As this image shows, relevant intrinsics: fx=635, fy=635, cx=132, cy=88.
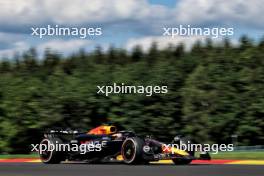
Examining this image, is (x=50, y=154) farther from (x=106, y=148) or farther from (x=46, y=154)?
(x=106, y=148)

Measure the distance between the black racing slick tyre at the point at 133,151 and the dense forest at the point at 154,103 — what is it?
23518 mm

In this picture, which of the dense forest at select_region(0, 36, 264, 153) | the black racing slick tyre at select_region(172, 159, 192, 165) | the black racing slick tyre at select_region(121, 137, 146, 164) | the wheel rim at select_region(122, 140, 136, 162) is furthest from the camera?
the dense forest at select_region(0, 36, 264, 153)

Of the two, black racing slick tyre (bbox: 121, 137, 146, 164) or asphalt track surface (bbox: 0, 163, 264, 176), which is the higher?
black racing slick tyre (bbox: 121, 137, 146, 164)

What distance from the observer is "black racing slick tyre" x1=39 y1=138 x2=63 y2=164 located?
18.5 metres

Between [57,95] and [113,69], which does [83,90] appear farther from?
[113,69]

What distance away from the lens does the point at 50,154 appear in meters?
18.6

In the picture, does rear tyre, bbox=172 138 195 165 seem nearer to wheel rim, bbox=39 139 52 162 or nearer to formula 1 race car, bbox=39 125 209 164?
formula 1 race car, bbox=39 125 209 164

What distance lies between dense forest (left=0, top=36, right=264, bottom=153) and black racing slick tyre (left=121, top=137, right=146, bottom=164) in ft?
77.2

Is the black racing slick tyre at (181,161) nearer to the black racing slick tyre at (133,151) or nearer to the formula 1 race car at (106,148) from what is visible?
the formula 1 race car at (106,148)

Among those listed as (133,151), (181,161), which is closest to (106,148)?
(133,151)

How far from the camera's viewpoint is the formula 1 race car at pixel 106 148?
1672 centimetres

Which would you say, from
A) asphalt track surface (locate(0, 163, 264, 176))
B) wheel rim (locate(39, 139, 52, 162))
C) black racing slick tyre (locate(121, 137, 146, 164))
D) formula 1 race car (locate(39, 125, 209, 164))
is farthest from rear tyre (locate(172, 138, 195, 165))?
wheel rim (locate(39, 139, 52, 162))

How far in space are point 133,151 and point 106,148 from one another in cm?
121

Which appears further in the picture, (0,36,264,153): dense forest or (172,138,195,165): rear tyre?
(0,36,264,153): dense forest
